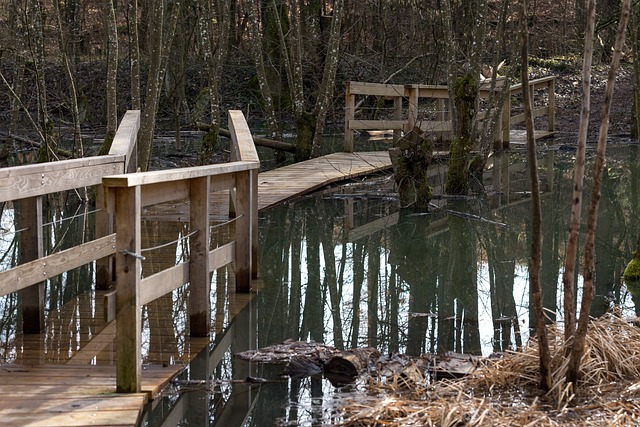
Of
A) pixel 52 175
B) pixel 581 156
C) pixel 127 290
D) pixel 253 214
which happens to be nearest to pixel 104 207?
pixel 52 175

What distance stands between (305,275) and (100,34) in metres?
23.0

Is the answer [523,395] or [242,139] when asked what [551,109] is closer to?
[242,139]

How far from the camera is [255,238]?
7.73 meters

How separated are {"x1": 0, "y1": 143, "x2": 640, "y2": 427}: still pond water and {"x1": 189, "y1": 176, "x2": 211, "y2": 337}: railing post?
14cm

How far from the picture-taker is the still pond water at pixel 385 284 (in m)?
4.82

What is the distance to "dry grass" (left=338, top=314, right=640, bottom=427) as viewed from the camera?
13.1 ft

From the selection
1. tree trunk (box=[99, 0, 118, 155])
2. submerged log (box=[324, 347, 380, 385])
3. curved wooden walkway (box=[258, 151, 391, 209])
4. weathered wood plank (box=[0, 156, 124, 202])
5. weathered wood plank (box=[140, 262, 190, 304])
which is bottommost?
submerged log (box=[324, 347, 380, 385])

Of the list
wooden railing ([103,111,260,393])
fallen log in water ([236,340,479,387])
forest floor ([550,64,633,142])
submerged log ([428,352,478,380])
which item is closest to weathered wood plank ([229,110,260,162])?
wooden railing ([103,111,260,393])

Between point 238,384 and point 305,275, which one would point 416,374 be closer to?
point 238,384

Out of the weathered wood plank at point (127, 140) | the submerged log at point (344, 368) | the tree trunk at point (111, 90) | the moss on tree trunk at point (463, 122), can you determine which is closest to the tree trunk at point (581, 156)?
the submerged log at point (344, 368)

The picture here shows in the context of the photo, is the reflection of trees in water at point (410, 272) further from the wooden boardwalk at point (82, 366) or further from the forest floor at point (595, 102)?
the forest floor at point (595, 102)

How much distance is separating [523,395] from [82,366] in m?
2.36

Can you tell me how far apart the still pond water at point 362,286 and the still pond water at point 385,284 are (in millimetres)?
13

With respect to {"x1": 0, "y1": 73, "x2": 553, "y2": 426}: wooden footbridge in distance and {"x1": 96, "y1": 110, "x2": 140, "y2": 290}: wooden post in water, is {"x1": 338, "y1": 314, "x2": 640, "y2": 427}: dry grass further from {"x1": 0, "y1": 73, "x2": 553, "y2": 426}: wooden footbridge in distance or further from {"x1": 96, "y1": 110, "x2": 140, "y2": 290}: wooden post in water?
{"x1": 96, "y1": 110, "x2": 140, "y2": 290}: wooden post in water
